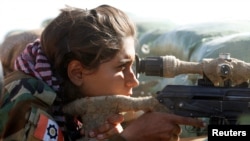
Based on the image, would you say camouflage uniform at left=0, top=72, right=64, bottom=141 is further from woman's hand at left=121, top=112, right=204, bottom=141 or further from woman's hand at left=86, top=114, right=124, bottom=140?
woman's hand at left=121, top=112, right=204, bottom=141

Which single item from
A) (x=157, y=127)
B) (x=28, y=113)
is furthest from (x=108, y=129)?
(x=28, y=113)

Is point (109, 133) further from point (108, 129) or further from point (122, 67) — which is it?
point (122, 67)

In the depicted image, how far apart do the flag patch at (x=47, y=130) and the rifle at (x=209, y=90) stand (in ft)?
1.24

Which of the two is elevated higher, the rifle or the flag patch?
the rifle

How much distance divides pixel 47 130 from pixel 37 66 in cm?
24

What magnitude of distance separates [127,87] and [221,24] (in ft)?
9.25

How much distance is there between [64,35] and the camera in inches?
85.6

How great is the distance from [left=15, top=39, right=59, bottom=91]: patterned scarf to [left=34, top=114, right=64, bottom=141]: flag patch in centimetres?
15

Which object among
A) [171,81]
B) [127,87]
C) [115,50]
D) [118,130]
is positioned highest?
[115,50]

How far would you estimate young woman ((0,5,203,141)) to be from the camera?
205cm

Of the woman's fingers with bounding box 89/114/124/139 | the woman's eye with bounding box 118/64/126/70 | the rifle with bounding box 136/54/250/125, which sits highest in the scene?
the woman's eye with bounding box 118/64/126/70

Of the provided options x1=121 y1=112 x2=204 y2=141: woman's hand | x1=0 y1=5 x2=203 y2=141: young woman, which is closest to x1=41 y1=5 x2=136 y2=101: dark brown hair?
x1=0 y1=5 x2=203 y2=141: young woman

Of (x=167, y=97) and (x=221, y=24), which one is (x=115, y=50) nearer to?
(x=167, y=97)

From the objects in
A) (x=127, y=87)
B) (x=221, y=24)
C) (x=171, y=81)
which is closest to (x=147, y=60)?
(x=127, y=87)
